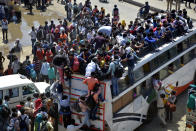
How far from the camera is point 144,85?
509 inches

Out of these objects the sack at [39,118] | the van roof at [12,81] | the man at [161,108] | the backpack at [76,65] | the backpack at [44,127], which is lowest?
the man at [161,108]

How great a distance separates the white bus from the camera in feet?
36.4

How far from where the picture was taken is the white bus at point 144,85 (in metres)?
11.1

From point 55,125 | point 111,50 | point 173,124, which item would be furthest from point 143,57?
point 55,125

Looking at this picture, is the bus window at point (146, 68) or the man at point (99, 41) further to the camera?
the man at point (99, 41)

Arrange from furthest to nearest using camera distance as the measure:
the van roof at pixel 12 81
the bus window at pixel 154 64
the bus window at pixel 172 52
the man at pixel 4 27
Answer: the man at pixel 4 27 < the bus window at pixel 172 52 < the bus window at pixel 154 64 < the van roof at pixel 12 81

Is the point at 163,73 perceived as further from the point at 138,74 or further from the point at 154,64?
the point at 138,74

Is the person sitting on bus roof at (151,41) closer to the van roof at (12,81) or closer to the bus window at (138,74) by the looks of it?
the bus window at (138,74)

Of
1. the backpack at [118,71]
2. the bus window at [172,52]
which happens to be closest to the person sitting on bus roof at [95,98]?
the backpack at [118,71]

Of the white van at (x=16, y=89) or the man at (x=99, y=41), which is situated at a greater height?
the man at (x=99, y=41)

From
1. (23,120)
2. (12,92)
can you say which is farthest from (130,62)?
(12,92)

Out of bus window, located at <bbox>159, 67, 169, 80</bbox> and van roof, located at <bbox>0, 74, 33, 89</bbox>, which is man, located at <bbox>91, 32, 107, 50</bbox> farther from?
van roof, located at <bbox>0, 74, 33, 89</bbox>

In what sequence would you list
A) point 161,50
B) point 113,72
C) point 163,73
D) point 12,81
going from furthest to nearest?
point 163,73, point 161,50, point 12,81, point 113,72

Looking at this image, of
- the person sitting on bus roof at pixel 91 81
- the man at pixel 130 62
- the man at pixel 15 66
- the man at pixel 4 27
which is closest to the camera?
the person sitting on bus roof at pixel 91 81
